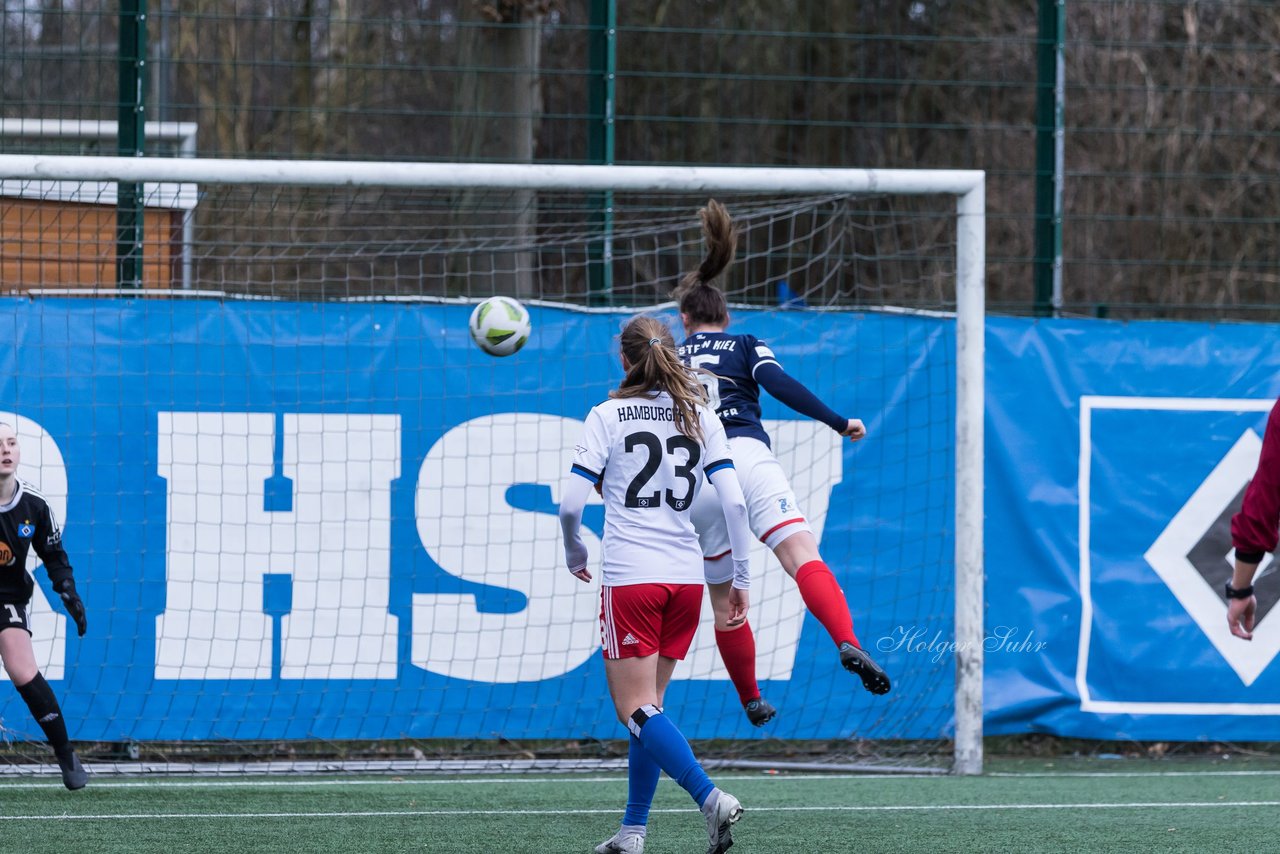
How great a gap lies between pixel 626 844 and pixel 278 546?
3502 mm

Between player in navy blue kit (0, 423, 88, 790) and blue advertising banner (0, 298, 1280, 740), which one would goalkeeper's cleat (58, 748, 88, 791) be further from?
blue advertising banner (0, 298, 1280, 740)

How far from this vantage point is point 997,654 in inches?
340

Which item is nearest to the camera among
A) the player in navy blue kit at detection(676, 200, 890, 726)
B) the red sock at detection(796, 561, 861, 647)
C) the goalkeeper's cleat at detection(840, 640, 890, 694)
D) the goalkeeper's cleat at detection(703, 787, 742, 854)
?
the goalkeeper's cleat at detection(703, 787, 742, 854)

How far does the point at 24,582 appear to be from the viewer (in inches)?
274

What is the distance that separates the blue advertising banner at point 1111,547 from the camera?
8.64m

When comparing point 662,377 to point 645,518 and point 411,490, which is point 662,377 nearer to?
point 645,518

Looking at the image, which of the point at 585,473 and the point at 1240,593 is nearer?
the point at 1240,593

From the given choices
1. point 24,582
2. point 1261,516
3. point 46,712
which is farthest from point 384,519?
point 1261,516

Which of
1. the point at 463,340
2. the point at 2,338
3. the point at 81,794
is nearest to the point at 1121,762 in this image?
the point at 463,340

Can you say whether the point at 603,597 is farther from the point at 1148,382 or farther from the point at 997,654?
the point at 1148,382

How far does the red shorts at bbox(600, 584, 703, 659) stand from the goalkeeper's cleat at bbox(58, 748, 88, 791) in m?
2.85

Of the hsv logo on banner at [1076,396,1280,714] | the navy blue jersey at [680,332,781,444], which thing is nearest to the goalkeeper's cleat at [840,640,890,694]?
the navy blue jersey at [680,332,781,444]

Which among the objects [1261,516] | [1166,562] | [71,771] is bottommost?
[71,771]

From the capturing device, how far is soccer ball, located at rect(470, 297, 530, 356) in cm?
711
